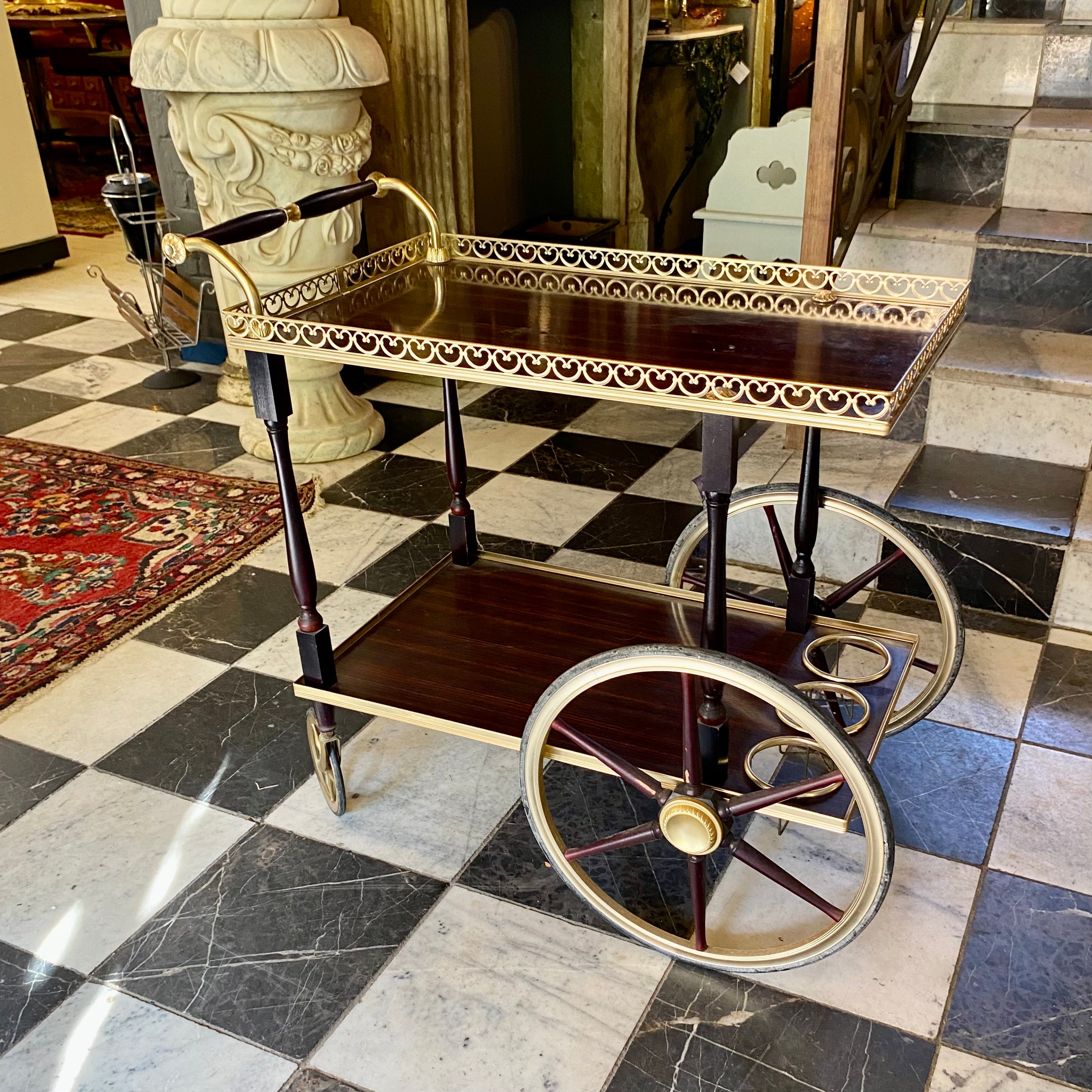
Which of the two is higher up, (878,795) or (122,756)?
(878,795)

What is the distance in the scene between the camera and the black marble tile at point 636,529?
8.91 ft

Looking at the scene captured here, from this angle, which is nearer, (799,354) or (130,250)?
(799,354)

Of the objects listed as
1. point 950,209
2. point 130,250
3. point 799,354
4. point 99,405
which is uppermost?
point 799,354

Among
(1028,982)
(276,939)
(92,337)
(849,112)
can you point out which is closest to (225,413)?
(92,337)

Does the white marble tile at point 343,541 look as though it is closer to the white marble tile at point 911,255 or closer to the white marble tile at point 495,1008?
the white marble tile at point 495,1008

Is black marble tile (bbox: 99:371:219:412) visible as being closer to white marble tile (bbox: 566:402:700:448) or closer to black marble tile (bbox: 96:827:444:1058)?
white marble tile (bbox: 566:402:700:448)

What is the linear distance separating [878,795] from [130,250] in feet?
11.1

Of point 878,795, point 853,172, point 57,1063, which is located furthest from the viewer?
point 853,172

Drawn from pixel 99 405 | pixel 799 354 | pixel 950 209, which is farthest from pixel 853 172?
pixel 99 405

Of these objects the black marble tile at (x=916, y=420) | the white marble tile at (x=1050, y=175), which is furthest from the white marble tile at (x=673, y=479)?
the white marble tile at (x=1050, y=175)

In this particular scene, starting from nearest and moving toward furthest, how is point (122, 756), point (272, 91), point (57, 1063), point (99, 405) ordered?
point (57, 1063)
point (122, 756)
point (272, 91)
point (99, 405)

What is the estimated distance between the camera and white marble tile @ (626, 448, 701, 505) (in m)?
3.00

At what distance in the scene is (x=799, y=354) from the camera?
4.71 ft

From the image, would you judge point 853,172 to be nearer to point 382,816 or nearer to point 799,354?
point 799,354
